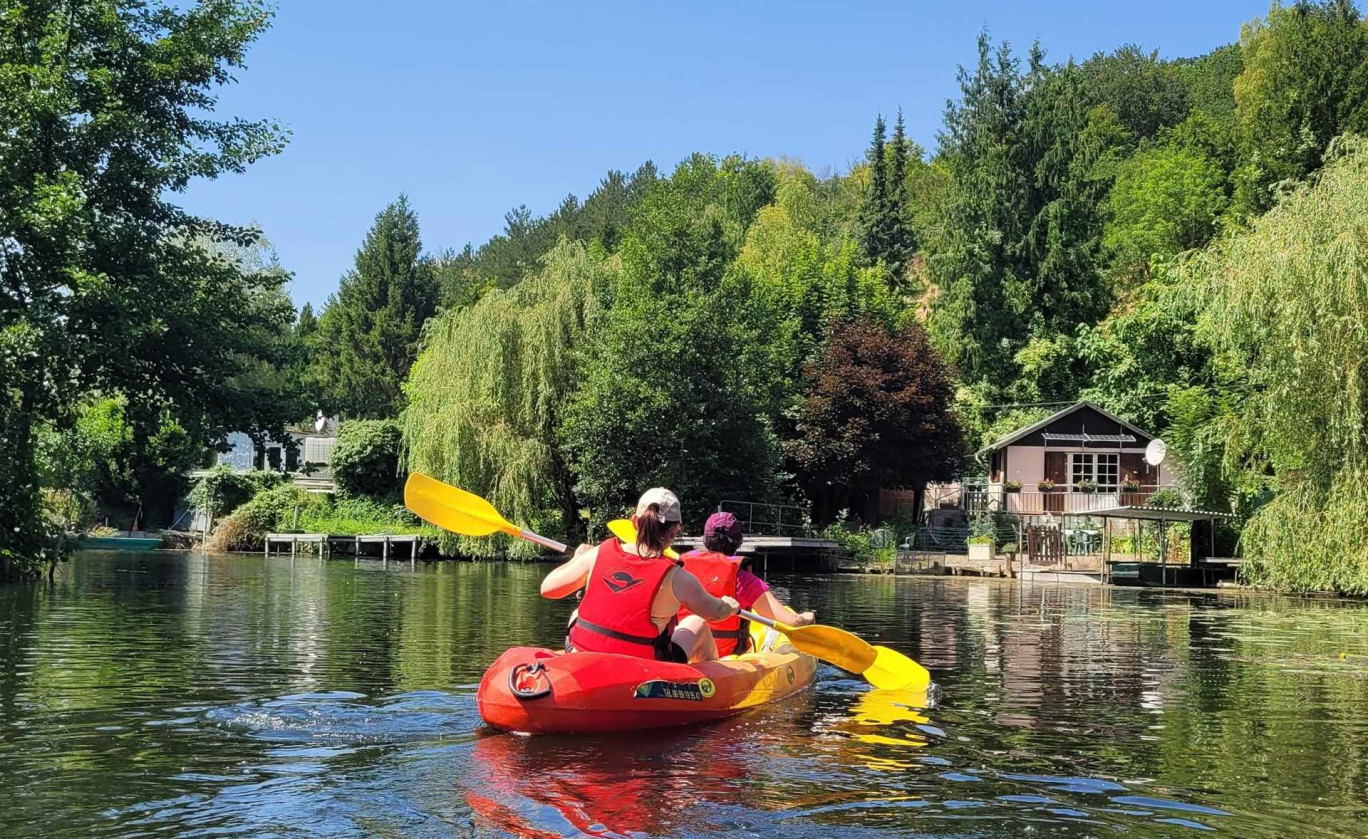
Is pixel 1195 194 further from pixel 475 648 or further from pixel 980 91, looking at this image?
pixel 475 648

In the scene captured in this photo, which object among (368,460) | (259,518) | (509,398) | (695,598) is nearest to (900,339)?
(509,398)

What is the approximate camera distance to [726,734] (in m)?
9.30

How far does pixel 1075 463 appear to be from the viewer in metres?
44.9

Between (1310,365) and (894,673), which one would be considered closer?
(894,673)

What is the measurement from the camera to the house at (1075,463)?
43844 mm

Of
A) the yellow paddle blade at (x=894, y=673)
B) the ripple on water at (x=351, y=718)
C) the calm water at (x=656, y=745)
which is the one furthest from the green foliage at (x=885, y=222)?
the ripple on water at (x=351, y=718)

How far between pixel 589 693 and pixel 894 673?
3952 mm

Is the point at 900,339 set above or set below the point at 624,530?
above

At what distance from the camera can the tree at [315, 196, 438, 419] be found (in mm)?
71938

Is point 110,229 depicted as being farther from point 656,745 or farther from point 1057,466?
point 1057,466

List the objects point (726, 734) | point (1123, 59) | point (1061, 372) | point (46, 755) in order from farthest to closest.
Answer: point (1123, 59) → point (1061, 372) → point (726, 734) → point (46, 755)

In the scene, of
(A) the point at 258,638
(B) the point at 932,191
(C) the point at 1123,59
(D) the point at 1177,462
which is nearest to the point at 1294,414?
(D) the point at 1177,462

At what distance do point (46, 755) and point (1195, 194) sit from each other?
53852 millimetres

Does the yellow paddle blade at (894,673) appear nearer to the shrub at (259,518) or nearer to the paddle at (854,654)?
the paddle at (854,654)
